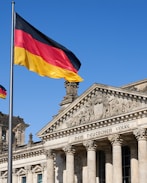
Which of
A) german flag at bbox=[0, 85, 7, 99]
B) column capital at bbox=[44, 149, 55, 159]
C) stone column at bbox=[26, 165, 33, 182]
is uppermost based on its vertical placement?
german flag at bbox=[0, 85, 7, 99]

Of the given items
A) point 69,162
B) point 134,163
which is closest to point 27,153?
point 69,162

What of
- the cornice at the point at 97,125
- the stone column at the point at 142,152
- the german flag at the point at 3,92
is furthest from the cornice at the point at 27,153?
the german flag at the point at 3,92

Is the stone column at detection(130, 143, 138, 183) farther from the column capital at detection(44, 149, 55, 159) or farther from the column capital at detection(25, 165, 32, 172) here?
the column capital at detection(25, 165, 32, 172)

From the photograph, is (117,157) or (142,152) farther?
(117,157)

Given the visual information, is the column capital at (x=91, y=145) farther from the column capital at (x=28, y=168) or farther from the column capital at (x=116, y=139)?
the column capital at (x=28, y=168)

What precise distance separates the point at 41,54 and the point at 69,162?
30.3 m

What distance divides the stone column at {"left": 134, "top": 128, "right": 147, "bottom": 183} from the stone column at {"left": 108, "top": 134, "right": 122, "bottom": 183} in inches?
101

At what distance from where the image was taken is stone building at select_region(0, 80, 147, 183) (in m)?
46.2

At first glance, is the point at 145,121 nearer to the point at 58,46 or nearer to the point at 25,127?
the point at 58,46

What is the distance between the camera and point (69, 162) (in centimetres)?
5272

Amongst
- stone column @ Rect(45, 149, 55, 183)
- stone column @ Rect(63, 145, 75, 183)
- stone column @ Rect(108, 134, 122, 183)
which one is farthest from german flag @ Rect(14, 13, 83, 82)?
stone column @ Rect(45, 149, 55, 183)

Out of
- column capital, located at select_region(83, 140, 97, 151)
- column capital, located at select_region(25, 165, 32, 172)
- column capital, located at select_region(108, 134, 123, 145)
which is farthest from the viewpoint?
column capital, located at select_region(25, 165, 32, 172)

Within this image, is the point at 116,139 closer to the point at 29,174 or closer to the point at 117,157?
the point at 117,157

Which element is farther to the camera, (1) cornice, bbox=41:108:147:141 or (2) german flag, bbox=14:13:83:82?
(1) cornice, bbox=41:108:147:141
